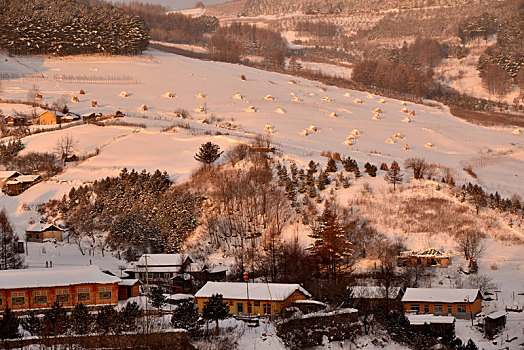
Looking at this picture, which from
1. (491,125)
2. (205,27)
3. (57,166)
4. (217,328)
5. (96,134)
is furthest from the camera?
(205,27)

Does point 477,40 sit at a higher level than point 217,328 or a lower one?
A: higher

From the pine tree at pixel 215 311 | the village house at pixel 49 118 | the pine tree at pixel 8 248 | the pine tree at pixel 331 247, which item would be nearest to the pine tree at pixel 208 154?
the pine tree at pixel 331 247

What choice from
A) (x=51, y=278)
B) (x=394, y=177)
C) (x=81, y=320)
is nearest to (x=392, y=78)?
(x=394, y=177)

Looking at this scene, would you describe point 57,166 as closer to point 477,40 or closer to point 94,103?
point 94,103

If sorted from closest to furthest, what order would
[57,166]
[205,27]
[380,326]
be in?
[380,326], [57,166], [205,27]

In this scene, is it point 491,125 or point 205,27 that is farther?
point 205,27

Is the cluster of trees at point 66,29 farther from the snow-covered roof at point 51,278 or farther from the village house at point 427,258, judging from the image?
the village house at point 427,258

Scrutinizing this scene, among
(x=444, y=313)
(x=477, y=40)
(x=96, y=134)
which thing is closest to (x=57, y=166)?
(x=96, y=134)
